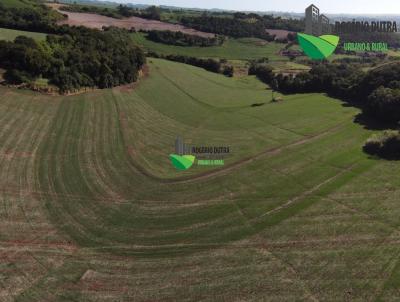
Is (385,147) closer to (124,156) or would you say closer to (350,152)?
(350,152)

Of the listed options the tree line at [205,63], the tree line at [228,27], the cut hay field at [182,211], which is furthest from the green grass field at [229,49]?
the cut hay field at [182,211]

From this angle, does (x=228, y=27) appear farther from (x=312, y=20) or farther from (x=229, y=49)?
(x=312, y=20)

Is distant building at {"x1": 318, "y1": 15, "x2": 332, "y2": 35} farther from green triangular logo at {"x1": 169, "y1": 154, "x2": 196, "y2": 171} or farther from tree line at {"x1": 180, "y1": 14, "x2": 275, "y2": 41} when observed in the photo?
tree line at {"x1": 180, "y1": 14, "x2": 275, "y2": 41}

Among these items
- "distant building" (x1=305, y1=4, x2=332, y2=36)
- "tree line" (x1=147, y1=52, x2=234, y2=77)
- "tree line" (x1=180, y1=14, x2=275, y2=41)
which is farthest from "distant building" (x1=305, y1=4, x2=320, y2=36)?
"tree line" (x1=180, y1=14, x2=275, y2=41)

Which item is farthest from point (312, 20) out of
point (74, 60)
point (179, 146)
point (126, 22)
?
point (126, 22)

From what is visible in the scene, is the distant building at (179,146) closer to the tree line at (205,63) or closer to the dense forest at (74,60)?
the dense forest at (74,60)

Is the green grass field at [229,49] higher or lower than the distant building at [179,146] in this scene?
higher

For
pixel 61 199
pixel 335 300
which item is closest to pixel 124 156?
pixel 61 199
